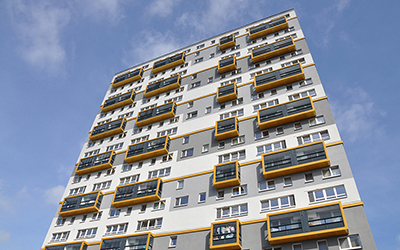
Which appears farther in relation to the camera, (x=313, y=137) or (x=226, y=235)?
(x=313, y=137)

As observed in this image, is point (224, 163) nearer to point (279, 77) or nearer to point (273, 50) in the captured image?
Answer: point (279, 77)

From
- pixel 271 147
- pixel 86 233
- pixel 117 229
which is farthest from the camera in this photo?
pixel 86 233

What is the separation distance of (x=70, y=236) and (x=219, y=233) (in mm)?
23085

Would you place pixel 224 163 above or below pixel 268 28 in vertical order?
below

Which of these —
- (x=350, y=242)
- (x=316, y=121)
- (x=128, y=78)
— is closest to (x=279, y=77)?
(x=316, y=121)

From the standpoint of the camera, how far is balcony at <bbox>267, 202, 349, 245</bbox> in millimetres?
25547

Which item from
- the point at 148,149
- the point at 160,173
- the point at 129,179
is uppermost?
the point at 148,149

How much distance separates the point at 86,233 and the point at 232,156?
22.4 meters

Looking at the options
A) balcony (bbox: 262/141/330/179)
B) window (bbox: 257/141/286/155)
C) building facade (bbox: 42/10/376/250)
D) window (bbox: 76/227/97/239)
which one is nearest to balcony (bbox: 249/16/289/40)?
building facade (bbox: 42/10/376/250)

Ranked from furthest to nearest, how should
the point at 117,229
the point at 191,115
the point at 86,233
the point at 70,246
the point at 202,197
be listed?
1. the point at 191,115
2. the point at 86,233
3. the point at 70,246
4. the point at 117,229
5. the point at 202,197

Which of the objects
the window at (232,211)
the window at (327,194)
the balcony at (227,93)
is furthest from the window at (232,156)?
the balcony at (227,93)

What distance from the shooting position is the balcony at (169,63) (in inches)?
2461

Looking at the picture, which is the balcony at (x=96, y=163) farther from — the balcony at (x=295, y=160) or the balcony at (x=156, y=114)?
the balcony at (x=295, y=160)

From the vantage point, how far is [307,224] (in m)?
26.6
